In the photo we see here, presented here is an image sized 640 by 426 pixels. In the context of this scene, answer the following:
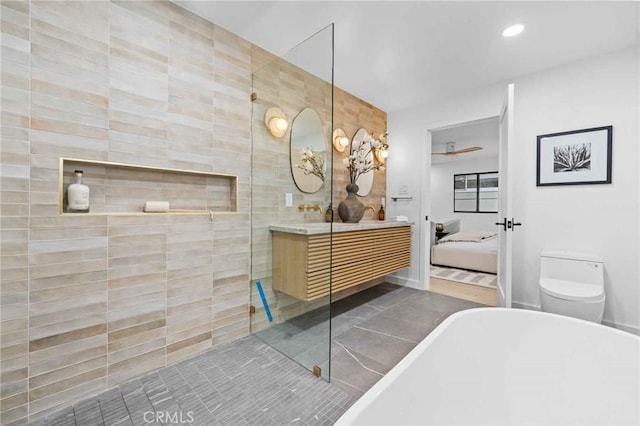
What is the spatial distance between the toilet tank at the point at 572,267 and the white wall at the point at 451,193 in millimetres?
3861

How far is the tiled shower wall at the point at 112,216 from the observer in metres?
1.31

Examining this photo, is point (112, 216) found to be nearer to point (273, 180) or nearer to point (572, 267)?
point (273, 180)

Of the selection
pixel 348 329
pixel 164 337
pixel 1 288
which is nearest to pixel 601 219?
pixel 348 329

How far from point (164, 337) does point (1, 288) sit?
840mm

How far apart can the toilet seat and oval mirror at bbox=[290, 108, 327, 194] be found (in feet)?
6.94

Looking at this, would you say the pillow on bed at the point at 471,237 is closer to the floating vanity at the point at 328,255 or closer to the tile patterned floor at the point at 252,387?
the floating vanity at the point at 328,255

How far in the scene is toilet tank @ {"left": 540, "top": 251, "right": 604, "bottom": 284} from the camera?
7.45 ft

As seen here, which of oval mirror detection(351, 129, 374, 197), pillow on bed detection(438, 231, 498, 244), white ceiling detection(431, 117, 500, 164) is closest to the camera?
oval mirror detection(351, 129, 374, 197)

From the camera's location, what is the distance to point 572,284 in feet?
7.52

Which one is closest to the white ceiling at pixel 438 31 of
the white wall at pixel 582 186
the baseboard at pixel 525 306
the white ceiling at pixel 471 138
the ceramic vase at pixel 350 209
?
the white wall at pixel 582 186

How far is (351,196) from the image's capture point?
2910mm

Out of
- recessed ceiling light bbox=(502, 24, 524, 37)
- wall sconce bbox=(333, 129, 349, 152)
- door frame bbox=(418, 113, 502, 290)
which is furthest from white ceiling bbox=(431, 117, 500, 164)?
recessed ceiling light bbox=(502, 24, 524, 37)

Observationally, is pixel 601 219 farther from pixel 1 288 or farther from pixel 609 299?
pixel 1 288

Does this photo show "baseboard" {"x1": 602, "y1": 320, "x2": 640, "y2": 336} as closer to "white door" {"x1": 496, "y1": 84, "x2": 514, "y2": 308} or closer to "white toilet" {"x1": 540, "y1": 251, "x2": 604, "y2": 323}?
"white toilet" {"x1": 540, "y1": 251, "x2": 604, "y2": 323}
